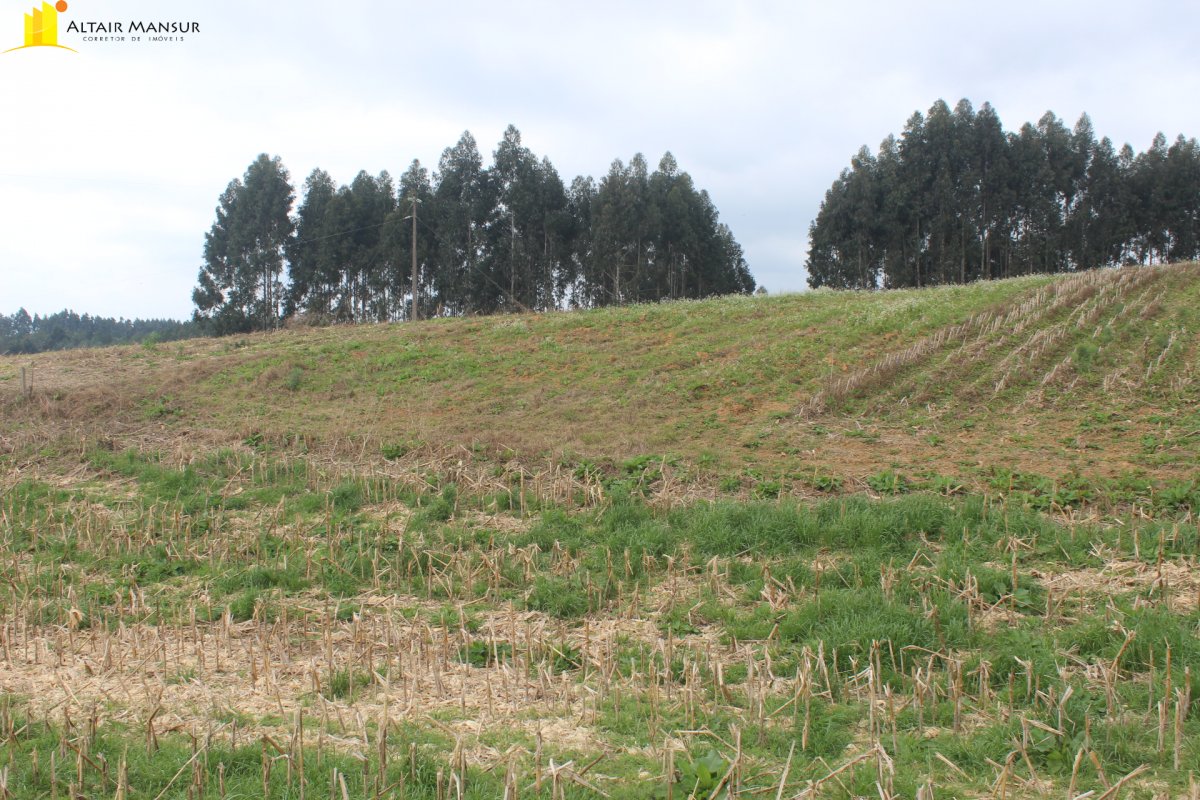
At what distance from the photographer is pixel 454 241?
41812 mm

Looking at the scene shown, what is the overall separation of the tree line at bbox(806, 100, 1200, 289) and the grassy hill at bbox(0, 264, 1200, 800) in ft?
84.6

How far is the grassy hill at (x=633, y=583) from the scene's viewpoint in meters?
4.10

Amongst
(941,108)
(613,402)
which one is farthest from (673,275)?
(613,402)

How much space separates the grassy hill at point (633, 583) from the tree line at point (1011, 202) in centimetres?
2579

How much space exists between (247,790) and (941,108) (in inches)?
1766

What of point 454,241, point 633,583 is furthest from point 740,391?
point 454,241

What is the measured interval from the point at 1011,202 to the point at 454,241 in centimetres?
2767

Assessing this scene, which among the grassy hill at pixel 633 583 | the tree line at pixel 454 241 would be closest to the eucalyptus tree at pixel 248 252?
the tree line at pixel 454 241

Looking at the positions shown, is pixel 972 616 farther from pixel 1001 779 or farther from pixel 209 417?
pixel 209 417

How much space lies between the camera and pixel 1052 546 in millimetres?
7172

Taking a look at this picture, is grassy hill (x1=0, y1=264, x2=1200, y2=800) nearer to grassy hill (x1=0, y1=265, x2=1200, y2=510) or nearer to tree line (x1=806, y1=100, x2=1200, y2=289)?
grassy hill (x1=0, y1=265, x2=1200, y2=510)

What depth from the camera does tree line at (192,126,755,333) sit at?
4225cm

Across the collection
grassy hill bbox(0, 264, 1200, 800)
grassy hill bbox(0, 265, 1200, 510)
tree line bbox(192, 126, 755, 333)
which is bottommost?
grassy hill bbox(0, 264, 1200, 800)

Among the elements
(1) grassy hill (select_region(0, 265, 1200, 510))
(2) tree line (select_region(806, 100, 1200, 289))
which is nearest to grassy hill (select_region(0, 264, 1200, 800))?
Result: (1) grassy hill (select_region(0, 265, 1200, 510))
